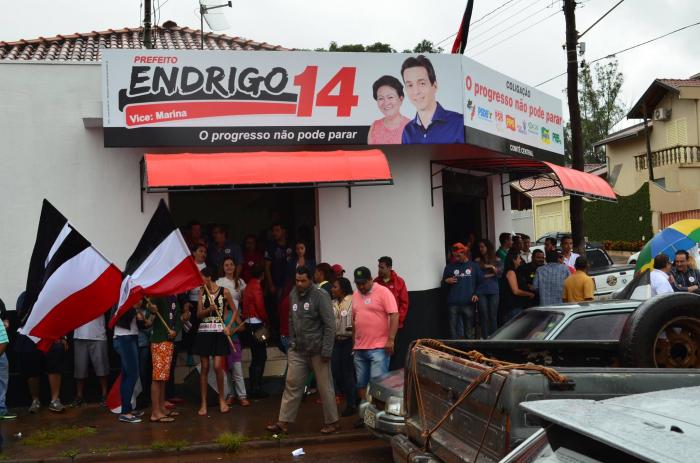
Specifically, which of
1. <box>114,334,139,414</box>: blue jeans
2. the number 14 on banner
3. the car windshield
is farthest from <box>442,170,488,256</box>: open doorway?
<box>114,334,139,414</box>: blue jeans

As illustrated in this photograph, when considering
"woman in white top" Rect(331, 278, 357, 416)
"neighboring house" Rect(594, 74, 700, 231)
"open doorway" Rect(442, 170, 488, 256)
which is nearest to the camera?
"woman in white top" Rect(331, 278, 357, 416)

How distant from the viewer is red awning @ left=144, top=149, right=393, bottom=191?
10617 millimetres

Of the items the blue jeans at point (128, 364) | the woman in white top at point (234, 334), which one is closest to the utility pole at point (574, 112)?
the woman in white top at point (234, 334)

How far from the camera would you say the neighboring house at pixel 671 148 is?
37844 mm

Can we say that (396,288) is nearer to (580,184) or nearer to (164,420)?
(164,420)

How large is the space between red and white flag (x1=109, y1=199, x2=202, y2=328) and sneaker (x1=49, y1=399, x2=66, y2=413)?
1.64m

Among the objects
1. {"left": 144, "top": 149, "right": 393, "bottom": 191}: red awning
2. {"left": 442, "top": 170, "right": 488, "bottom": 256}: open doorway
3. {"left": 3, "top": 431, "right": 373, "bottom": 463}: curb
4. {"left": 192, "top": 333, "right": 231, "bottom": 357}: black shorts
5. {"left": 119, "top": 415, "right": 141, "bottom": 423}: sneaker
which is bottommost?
{"left": 3, "top": 431, "right": 373, "bottom": 463}: curb

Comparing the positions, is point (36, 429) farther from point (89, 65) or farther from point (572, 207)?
point (572, 207)

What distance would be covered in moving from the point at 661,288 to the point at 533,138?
14.1ft

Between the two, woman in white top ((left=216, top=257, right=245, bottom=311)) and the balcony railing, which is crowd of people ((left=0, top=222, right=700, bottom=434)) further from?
the balcony railing

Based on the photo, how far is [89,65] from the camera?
11516 mm

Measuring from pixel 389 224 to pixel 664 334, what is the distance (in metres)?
7.30

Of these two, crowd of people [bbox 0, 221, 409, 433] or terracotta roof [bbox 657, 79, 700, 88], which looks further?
terracotta roof [bbox 657, 79, 700, 88]

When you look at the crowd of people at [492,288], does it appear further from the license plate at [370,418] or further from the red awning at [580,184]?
the license plate at [370,418]
